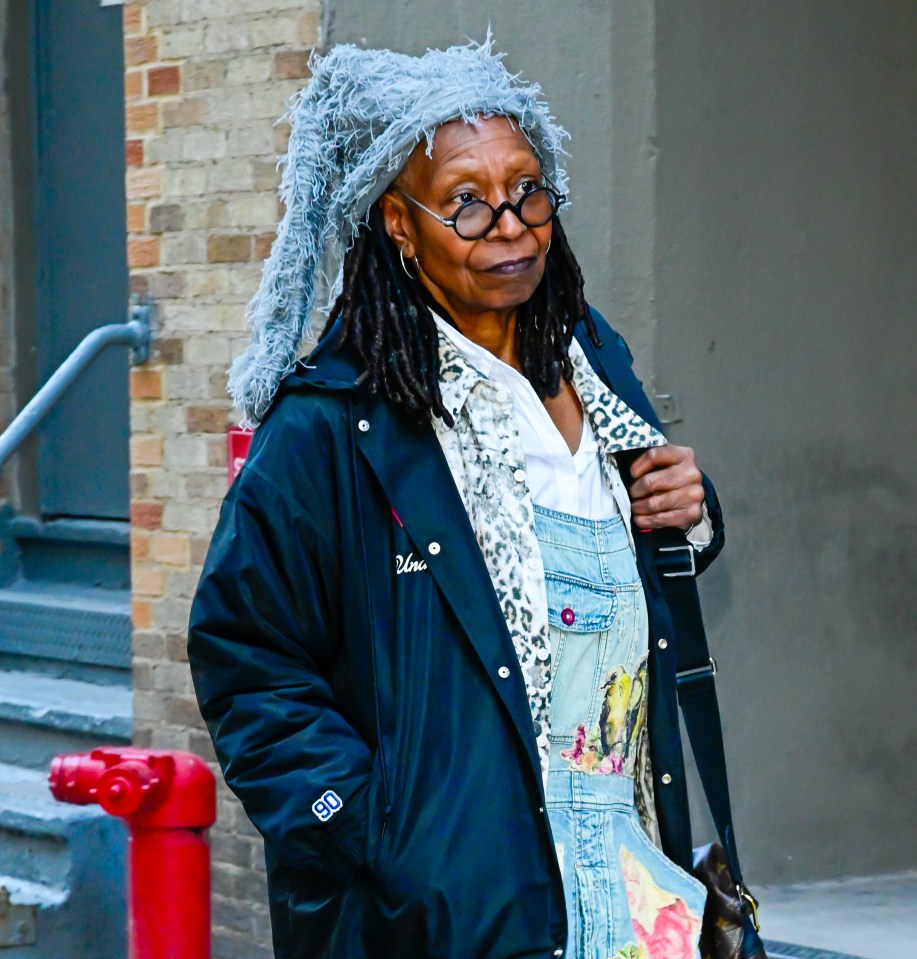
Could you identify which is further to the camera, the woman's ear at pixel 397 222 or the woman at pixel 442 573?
the woman's ear at pixel 397 222

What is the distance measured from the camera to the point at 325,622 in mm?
2367

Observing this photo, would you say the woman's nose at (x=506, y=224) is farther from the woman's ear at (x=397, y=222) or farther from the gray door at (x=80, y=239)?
the gray door at (x=80, y=239)

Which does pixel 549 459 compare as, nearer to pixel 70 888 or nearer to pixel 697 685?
pixel 697 685

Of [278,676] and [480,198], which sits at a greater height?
[480,198]

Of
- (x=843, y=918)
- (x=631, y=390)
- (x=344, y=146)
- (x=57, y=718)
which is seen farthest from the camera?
(x=57, y=718)

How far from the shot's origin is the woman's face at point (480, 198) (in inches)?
96.7

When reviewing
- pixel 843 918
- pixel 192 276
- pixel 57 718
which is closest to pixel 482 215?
pixel 192 276

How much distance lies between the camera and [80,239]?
21.1 ft

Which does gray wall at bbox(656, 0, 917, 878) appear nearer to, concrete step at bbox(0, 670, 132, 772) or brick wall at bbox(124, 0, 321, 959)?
brick wall at bbox(124, 0, 321, 959)

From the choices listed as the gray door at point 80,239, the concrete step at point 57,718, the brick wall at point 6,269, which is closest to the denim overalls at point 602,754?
the concrete step at point 57,718

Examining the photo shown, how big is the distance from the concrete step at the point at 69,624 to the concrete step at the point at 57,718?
12cm

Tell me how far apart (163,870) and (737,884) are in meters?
1.70

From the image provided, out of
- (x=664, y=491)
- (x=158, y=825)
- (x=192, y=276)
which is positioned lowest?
(x=158, y=825)

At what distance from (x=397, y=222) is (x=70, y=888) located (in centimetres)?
324
